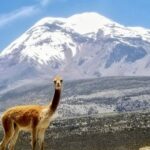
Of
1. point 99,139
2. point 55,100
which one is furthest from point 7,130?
point 99,139

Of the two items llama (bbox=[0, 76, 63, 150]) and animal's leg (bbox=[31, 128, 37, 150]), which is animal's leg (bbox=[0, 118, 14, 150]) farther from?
animal's leg (bbox=[31, 128, 37, 150])

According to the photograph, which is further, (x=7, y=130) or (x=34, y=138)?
(x=7, y=130)

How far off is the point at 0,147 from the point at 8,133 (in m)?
0.80

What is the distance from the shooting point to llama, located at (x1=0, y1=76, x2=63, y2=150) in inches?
898

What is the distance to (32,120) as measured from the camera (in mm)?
23359

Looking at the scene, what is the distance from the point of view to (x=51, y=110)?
75.5 feet

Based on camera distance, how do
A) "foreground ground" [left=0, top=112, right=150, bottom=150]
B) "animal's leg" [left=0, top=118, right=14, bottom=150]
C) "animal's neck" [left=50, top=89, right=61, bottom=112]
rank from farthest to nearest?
"foreground ground" [left=0, top=112, right=150, bottom=150] → "animal's leg" [left=0, top=118, right=14, bottom=150] → "animal's neck" [left=50, top=89, right=61, bottom=112]

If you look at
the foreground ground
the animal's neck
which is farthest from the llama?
the foreground ground

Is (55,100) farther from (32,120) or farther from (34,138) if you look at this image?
(34,138)

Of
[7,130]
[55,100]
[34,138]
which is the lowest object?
[34,138]

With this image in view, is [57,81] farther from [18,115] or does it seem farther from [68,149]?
[68,149]

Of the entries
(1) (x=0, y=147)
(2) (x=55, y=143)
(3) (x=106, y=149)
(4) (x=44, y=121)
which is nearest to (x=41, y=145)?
(4) (x=44, y=121)

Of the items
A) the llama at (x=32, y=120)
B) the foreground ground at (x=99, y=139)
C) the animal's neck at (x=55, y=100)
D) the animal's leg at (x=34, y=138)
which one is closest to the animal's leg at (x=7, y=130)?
the llama at (x=32, y=120)

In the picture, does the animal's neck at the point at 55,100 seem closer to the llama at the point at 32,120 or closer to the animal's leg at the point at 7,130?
the llama at the point at 32,120
